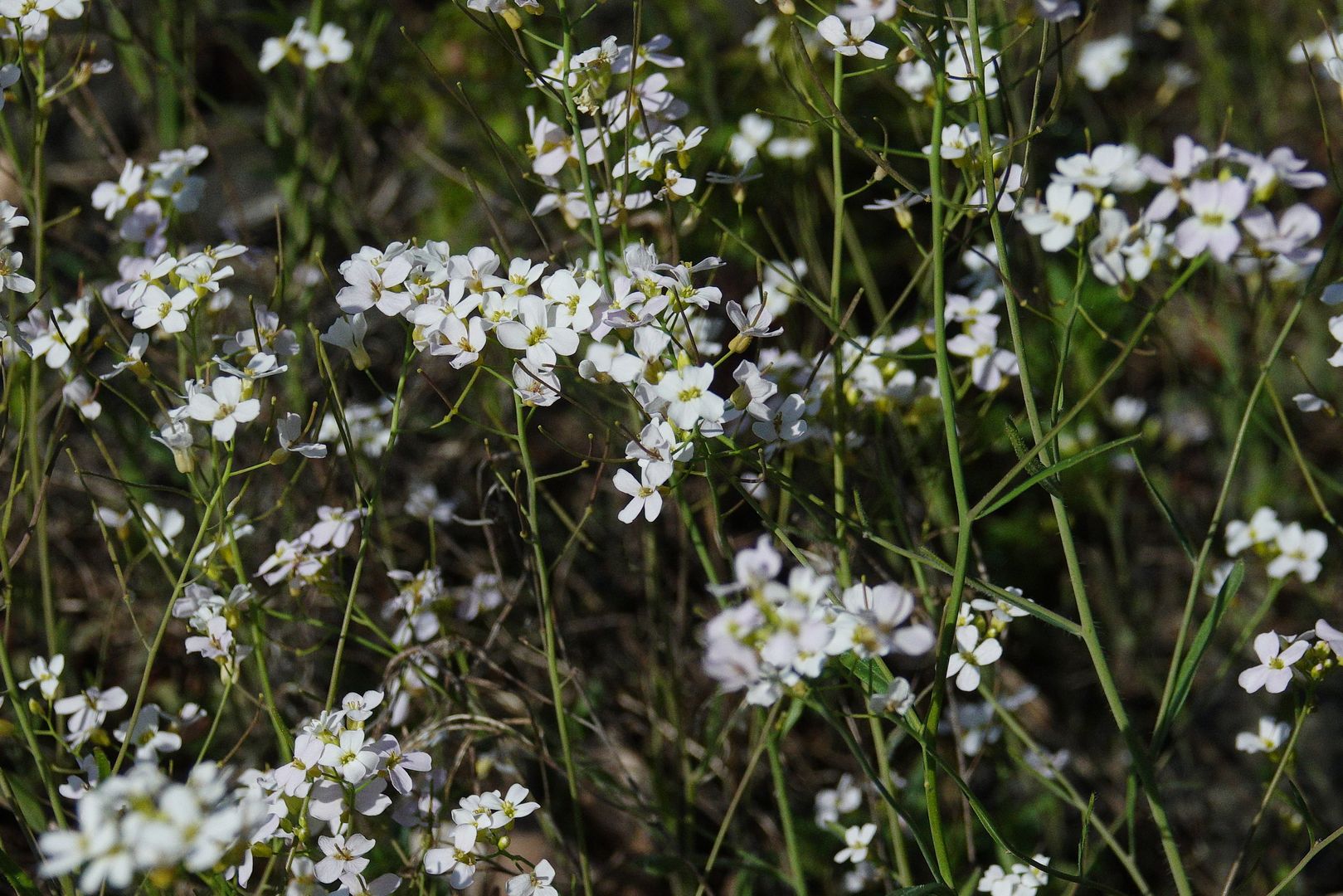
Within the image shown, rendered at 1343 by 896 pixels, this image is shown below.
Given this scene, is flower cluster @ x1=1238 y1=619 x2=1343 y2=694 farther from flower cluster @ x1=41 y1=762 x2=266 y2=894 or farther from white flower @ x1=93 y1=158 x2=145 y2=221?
white flower @ x1=93 y1=158 x2=145 y2=221

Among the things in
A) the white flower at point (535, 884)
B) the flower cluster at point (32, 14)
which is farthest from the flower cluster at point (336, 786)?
the flower cluster at point (32, 14)

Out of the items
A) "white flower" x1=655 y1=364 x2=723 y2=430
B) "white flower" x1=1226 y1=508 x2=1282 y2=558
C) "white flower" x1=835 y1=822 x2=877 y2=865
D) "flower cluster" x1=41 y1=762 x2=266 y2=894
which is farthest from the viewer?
"white flower" x1=1226 y1=508 x2=1282 y2=558

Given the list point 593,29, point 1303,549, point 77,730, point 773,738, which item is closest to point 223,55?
point 593,29

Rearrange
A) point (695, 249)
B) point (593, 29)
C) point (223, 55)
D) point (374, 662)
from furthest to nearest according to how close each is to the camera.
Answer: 1. point (223, 55)
2. point (593, 29)
3. point (695, 249)
4. point (374, 662)

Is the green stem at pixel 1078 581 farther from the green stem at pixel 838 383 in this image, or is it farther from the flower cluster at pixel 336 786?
the flower cluster at pixel 336 786

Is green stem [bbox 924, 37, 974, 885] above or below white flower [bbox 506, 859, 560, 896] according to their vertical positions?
above

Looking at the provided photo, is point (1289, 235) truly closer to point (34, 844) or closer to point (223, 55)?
point (34, 844)

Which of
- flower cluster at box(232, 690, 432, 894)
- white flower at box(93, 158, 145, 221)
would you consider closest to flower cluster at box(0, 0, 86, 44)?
white flower at box(93, 158, 145, 221)
